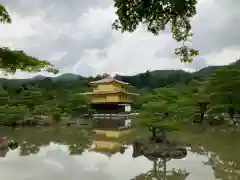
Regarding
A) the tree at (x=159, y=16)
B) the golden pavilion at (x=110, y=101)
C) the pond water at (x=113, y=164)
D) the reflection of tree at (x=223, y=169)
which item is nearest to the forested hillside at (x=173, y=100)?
the pond water at (x=113, y=164)

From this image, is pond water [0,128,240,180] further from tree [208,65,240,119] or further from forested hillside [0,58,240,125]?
tree [208,65,240,119]

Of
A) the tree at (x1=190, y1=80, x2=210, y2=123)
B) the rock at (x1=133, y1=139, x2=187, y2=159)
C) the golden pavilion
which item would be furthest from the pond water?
the golden pavilion

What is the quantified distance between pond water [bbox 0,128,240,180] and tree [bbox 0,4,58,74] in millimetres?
2684

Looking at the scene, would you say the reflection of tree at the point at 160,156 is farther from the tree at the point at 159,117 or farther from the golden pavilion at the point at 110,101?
the golden pavilion at the point at 110,101

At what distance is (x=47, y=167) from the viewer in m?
8.01

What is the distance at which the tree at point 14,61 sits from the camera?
512 cm

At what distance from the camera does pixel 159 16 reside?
2484 mm

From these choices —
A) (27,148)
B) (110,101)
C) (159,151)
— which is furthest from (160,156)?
(110,101)

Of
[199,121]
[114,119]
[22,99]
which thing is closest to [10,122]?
[22,99]

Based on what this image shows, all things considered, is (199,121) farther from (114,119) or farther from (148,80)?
(148,80)

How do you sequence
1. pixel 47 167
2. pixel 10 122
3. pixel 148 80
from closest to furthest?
pixel 47 167
pixel 10 122
pixel 148 80

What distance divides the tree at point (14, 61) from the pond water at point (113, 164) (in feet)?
8.81

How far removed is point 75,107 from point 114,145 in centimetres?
1090

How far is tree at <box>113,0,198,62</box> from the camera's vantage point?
2.34 meters
